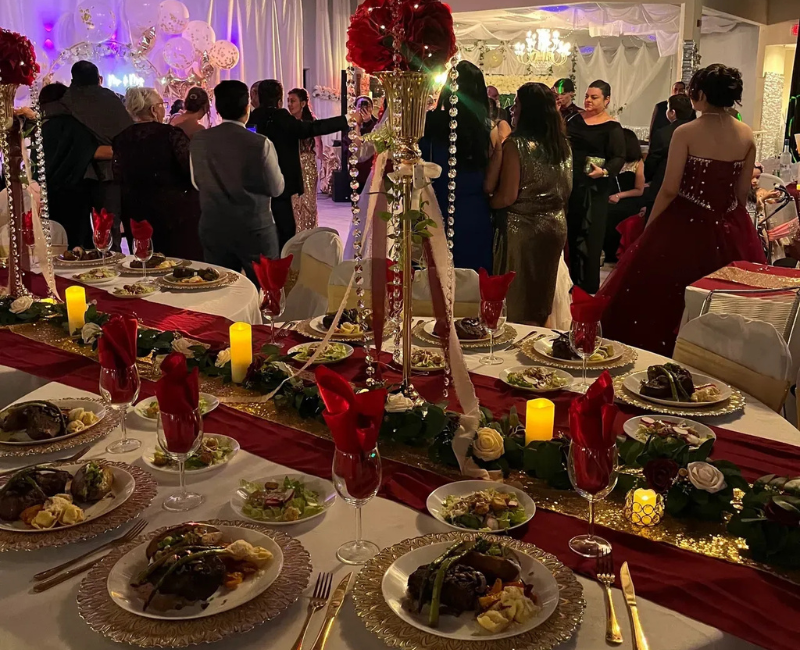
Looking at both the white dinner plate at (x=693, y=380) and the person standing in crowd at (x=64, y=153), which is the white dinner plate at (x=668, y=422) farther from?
the person standing in crowd at (x=64, y=153)

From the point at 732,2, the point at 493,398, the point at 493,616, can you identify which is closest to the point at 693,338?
the point at 493,398

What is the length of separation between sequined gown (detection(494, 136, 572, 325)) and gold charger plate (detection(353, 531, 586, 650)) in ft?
9.52

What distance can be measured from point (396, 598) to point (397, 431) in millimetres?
550

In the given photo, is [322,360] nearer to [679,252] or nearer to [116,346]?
[116,346]

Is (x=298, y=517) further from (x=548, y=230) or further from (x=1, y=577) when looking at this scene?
(x=548, y=230)

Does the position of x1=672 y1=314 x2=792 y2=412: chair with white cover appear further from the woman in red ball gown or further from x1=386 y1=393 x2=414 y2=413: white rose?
the woman in red ball gown

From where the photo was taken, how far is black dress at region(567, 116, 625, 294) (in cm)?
540

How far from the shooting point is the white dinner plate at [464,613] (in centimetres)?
105

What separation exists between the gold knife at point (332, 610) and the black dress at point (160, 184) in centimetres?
361

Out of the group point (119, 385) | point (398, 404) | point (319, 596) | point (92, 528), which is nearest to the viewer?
point (319, 596)

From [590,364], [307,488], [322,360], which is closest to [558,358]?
[590,364]

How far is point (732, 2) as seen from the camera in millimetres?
9664

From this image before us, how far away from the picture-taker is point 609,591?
1164 millimetres

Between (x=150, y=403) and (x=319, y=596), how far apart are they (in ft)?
2.84
